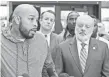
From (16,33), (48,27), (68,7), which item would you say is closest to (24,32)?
(16,33)

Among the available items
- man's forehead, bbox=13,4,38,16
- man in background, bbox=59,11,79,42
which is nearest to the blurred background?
man in background, bbox=59,11,79,42

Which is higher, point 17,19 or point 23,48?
point 17,19

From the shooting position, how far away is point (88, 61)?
3.76 m

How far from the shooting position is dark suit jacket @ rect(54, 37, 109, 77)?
3.74 metres

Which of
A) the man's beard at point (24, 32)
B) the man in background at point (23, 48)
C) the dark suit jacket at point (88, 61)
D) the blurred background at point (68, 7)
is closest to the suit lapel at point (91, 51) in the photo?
the dark suit jacket at point (88, 61)

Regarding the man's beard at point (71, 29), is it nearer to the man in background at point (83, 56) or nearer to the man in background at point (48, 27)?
the man in background at point (48, 27)

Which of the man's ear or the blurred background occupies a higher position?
the blurred background

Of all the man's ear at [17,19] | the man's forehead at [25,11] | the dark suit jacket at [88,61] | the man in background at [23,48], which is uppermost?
the man's forehead at [25,11]

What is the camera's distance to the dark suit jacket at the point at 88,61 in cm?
374

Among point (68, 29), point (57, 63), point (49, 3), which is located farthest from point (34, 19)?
point (49, 3)

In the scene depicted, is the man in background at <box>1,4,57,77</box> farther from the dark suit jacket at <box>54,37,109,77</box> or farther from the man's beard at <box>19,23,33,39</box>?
the dark suit jacket at <box>54,37,109,77</box>

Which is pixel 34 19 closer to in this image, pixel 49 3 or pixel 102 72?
pixel 102 72

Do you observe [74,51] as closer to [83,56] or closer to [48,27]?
[83,56]

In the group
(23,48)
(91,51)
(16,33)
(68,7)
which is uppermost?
(68,7)
